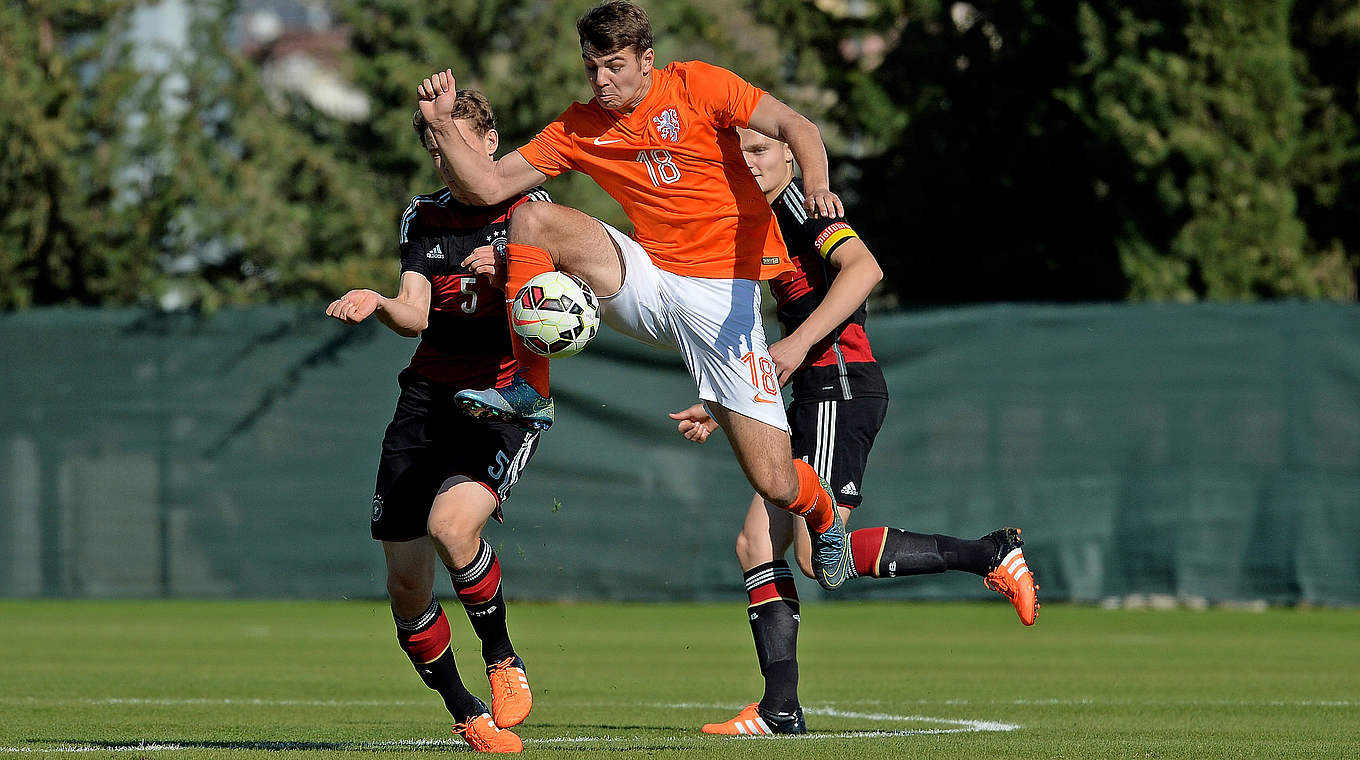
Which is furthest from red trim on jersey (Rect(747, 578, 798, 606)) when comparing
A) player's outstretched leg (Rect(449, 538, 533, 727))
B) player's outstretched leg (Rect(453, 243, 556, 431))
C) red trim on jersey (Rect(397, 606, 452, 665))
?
red trim on jersey (Rect(397, 606, 452, 665))

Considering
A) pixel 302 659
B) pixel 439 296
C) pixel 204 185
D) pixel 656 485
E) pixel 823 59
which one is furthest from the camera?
pixel 823 59

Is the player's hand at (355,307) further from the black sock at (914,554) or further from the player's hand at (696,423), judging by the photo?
the black sock at (914,554)

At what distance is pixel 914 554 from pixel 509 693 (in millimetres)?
1775

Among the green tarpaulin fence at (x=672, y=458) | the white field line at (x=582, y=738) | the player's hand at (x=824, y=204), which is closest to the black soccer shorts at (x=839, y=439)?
the white field line at (x=582, y=738)

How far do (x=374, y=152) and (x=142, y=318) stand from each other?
5.97m

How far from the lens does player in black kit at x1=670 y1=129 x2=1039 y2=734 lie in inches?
290

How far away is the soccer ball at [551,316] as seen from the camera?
21.4 feet

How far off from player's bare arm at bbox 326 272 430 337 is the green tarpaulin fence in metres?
7.96

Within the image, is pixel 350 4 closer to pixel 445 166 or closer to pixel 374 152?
pixel 374 152

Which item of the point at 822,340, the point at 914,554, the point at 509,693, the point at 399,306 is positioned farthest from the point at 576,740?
the point at 822,340

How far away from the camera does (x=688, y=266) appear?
22.8 ft

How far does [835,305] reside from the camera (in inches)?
279

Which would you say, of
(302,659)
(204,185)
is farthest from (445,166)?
(204,185)

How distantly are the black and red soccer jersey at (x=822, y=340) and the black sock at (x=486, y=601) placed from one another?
1.62 metres
